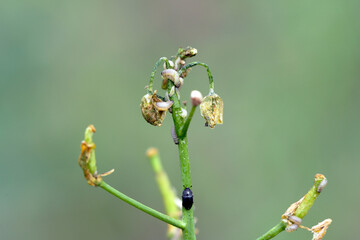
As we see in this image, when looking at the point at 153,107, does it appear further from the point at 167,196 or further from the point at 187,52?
the point at 167,196

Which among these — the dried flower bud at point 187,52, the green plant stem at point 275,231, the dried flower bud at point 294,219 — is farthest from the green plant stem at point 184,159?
the dried flower bud at point 294,219

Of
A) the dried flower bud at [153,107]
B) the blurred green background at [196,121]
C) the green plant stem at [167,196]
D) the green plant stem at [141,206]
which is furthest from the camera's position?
the blurred green background at [196,121]

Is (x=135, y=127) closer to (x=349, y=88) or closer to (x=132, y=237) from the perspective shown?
(x=132, y=237)

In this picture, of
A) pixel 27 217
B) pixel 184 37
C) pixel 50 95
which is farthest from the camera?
pixel 184 37

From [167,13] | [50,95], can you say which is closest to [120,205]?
[50,95]

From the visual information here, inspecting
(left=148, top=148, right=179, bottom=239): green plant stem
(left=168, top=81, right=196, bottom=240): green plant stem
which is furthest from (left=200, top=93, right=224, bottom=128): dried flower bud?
(left=148, top=148, right=179, bottom=239): green plant stem

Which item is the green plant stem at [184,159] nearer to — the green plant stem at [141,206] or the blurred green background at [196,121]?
the green plant stem at [141,206]
